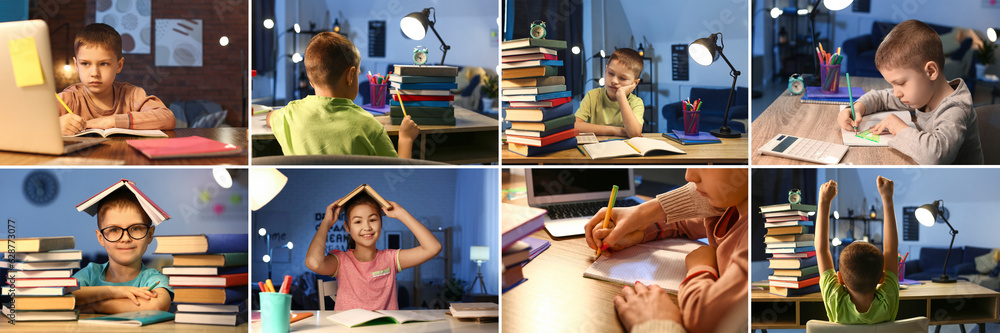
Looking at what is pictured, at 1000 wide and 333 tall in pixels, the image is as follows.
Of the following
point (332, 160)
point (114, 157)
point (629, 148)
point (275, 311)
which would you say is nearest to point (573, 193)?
point (629, 148)

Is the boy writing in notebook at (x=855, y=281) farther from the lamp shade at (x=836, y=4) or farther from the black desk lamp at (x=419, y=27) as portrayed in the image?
the black desk lamp at (x=419, y=27)

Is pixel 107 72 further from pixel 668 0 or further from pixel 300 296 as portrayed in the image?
pixel 668 0

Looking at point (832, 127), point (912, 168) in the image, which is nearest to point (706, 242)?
point (832, 127)

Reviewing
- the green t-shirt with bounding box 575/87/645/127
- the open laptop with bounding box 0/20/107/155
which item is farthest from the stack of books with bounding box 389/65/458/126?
the open laptop with bounding box 0/20/107/155

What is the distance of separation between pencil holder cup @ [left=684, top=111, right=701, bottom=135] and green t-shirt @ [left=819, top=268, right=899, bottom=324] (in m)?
0.69

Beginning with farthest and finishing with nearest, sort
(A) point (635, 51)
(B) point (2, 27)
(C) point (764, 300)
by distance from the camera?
(C) point (764, 300), (A) point (635, 51), (B) point (2, 27)

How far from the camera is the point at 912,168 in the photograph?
7.49ft

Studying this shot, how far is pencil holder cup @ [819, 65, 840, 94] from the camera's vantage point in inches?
88.4

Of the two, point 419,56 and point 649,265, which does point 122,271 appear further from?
point 649,265

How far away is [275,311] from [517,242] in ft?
2.65

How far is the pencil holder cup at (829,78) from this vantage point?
2.25m

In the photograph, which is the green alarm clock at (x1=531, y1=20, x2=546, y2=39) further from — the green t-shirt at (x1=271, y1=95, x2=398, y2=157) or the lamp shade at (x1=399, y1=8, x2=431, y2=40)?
the green t-shirt at (x1=271, y1=95, x2=398, y2=157)

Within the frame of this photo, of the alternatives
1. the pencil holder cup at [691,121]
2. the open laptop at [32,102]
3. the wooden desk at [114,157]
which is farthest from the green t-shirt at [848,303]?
the open laptop at [32,102]

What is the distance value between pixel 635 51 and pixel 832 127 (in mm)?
709
